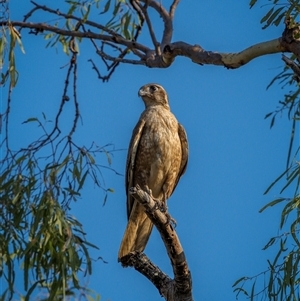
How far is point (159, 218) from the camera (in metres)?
4.57

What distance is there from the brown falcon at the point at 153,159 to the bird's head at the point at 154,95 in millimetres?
139

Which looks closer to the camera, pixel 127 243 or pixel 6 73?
pixel 6 73

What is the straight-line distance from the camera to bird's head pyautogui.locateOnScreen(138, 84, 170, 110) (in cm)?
613

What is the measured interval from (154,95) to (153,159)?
22.2 inches

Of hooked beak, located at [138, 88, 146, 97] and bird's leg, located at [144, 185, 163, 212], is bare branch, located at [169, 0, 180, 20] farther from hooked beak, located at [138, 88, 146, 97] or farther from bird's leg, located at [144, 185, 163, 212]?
bird's leg, located at [144, 185, 163, 212]

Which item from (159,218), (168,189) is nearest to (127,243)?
(168,189)

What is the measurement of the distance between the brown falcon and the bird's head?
0.46ft

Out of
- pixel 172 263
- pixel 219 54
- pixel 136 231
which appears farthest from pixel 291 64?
pixel 136 231

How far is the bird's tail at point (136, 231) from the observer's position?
5535mm

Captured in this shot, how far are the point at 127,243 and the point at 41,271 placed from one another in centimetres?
125

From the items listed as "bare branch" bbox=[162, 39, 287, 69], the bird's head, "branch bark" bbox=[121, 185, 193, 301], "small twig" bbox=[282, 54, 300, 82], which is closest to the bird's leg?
"branch bark" bbox=[121, 185, 193, 301]

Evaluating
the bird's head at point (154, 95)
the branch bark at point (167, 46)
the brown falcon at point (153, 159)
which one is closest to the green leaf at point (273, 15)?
the branch bark at point (167, 46)

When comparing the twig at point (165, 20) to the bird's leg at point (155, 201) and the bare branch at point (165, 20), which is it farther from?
the bird's leg at point (155, 201)

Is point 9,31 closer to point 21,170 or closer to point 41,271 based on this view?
point 21,170
